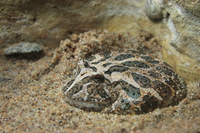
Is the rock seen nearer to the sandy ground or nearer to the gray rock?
the sandy ground

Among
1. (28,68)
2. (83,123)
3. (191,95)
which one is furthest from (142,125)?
(28,68)

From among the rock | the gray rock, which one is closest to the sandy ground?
the gray rock

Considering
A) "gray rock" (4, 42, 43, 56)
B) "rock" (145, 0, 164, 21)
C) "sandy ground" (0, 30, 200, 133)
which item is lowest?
"sandy ground" (0, 30, 200, 133)

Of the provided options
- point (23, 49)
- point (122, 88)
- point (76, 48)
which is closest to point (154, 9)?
point (76, 48)

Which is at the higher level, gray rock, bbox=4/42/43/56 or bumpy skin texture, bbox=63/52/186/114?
gray rock, bbox=4/42/43/56

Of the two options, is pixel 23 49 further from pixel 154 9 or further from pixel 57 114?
pixel 154 9

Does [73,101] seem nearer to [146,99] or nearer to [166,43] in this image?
[146,99]
